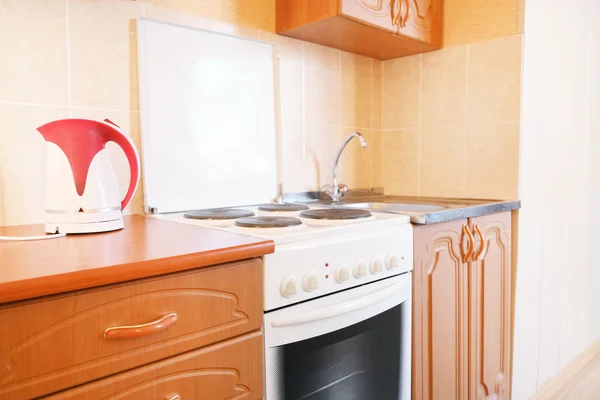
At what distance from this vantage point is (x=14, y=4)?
1097mm

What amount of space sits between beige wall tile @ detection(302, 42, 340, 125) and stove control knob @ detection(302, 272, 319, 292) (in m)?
0.96

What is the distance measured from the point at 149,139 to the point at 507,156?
135 cm

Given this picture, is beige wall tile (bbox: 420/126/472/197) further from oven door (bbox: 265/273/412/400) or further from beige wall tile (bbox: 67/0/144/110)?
beige wall tile (bbox: 67/0/144/110)

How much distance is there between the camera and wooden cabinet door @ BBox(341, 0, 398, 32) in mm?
1489

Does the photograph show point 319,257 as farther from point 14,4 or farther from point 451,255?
point 14,4

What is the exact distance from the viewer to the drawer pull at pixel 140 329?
672 millimetres

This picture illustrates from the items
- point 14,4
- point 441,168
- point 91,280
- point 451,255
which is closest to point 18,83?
point 14,4

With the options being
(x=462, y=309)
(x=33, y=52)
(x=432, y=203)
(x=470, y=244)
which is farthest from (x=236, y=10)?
(x=462, y=309)

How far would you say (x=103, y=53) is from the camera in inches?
49.1

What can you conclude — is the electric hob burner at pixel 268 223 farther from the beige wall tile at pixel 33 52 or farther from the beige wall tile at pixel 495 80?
the beige wall tile at pixel 495 80

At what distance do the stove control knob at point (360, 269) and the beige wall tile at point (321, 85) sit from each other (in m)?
0.86

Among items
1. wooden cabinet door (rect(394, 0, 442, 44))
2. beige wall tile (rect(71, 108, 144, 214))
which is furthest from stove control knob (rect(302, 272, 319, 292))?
wooden cabinet door (rect(394, 0, 442, 44))

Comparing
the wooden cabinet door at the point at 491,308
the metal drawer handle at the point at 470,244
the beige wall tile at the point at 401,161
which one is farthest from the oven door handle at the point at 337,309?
the beige wall tile at the point at 401,161

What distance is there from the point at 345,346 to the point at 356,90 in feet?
4.21
